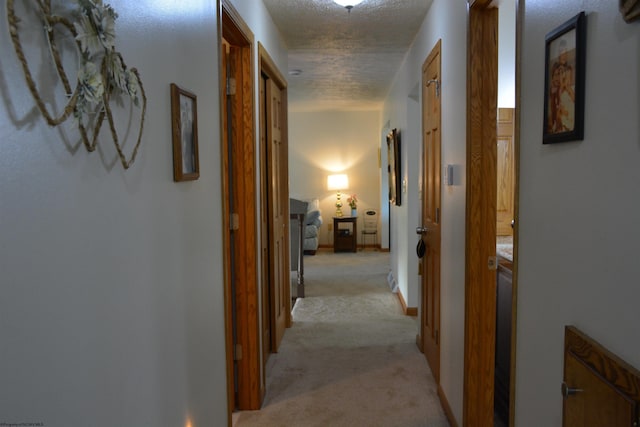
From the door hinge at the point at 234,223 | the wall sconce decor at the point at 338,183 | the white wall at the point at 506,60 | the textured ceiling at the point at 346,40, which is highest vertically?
the textured ceiling at the point at 346,40

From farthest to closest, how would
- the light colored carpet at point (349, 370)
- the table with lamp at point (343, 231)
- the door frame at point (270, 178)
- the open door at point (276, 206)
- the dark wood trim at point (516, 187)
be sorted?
the table with lamp at point (343, 231)
the open door at point (276, 206)
the door frame at point (270, 178)
the light colored carpet at point (349, 370)
the dark wood trim at point (516, 187)

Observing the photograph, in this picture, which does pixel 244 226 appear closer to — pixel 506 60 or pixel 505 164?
pixel 505 164

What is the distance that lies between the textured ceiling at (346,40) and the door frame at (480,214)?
3.76 ft

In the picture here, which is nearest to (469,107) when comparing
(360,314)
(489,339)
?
(489,339)

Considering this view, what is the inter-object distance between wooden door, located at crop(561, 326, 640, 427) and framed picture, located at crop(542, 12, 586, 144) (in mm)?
483

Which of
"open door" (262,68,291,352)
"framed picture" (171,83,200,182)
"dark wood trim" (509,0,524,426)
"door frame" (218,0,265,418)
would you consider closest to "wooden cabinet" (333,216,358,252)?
"open door" (262,68,291,352)

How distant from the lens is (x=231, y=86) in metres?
2.91

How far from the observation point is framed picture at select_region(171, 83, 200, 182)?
1629 millimetres

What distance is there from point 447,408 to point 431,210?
1250mm

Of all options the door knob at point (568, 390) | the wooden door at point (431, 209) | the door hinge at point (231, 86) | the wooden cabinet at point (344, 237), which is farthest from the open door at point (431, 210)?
the wooden cabinet at point (344, 237)

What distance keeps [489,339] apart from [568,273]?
4.09 ft

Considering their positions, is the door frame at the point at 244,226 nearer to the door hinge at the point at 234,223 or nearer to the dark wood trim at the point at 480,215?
the door hinge at the point at 234,223

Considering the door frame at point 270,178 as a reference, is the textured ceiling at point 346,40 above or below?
above

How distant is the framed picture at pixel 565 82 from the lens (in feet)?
3.82
